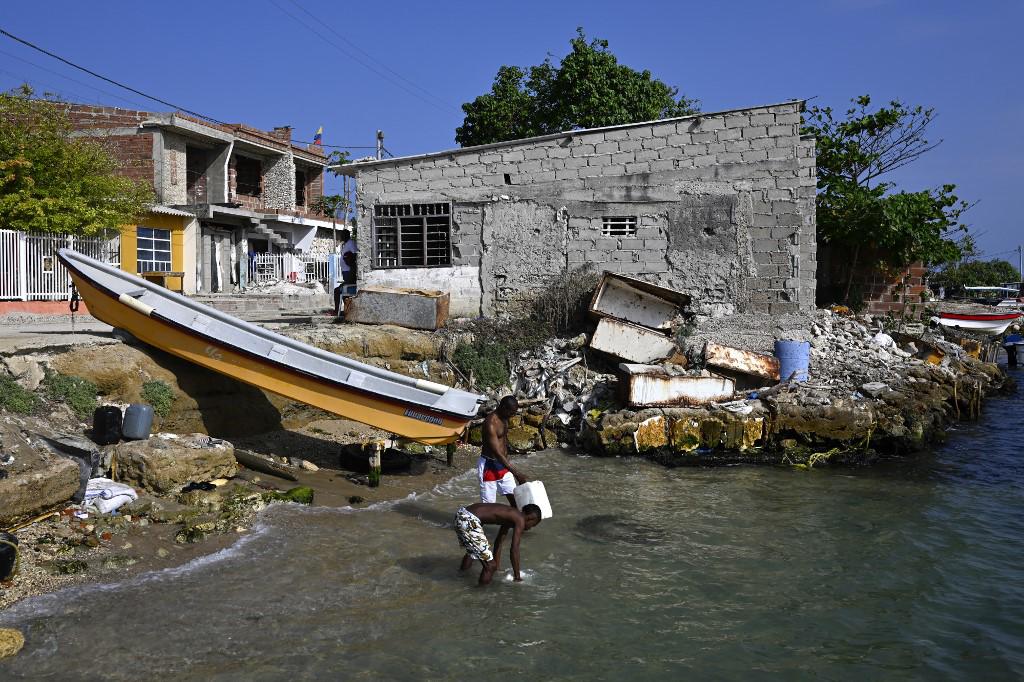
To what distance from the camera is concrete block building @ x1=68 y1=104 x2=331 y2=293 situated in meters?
26.0

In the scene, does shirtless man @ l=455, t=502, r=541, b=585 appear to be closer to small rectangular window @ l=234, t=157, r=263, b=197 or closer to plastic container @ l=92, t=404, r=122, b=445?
plastic container @ l=92, t=404, r=122, b=445

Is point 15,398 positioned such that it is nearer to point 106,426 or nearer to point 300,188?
point 106,426

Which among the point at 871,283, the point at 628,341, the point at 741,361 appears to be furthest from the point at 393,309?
the point at 871,283

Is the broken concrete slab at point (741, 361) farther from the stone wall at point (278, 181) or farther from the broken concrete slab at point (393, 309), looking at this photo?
the stone wall at point (278, 181)

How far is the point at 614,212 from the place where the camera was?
A: 1520cm

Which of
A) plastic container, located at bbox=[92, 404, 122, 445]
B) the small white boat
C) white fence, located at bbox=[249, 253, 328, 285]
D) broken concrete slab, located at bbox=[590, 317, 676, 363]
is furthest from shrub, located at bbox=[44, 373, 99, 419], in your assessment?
the small white boat

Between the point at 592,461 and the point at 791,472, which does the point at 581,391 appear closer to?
the point at 592,461

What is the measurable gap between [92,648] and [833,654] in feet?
17.9

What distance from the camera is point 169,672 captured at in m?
5.05

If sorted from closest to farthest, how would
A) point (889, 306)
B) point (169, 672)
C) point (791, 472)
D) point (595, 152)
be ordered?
point (169, 672) → point (791, 472) → point (595, 152) → point (889, 306)

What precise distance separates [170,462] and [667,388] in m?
7.53

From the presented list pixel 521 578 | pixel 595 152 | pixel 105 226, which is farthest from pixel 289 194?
pixel 521 578

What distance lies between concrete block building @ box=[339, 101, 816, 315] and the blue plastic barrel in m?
1.57

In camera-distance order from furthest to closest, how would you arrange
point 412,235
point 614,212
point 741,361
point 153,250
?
point 153,250, point 412,235, point 614,212, point 741,361
